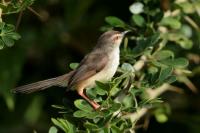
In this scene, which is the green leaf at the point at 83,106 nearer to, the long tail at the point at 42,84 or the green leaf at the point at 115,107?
the green leaf at the point at 115,107

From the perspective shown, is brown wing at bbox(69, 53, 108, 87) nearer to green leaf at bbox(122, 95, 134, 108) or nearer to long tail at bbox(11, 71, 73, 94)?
long tail at bbox(11, 71, 73, 94)

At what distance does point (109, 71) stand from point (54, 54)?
1990 mm

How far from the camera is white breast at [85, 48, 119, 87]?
5004mm

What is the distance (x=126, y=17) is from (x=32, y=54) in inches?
41.0

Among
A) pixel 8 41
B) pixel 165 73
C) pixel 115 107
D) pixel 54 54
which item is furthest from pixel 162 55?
pixel 54 54

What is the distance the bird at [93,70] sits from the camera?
16.6 ft

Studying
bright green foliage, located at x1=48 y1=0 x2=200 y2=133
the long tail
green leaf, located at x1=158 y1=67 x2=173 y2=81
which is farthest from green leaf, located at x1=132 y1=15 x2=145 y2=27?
green leaf, located at x1=158 y1=67 x2=173 y2=81

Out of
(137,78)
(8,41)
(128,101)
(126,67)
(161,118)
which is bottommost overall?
(161,118)

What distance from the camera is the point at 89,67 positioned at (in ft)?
16.9

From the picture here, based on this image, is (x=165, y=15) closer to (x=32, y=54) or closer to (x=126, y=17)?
(x=126, y=17)

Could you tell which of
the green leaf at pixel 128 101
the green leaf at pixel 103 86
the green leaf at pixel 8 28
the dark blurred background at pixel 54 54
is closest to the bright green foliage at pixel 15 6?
the green leaf at pixel 8 28

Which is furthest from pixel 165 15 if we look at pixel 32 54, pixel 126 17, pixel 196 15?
pixel 32 54

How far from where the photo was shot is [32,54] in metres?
6.89

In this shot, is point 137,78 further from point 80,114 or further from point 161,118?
point 80,114
